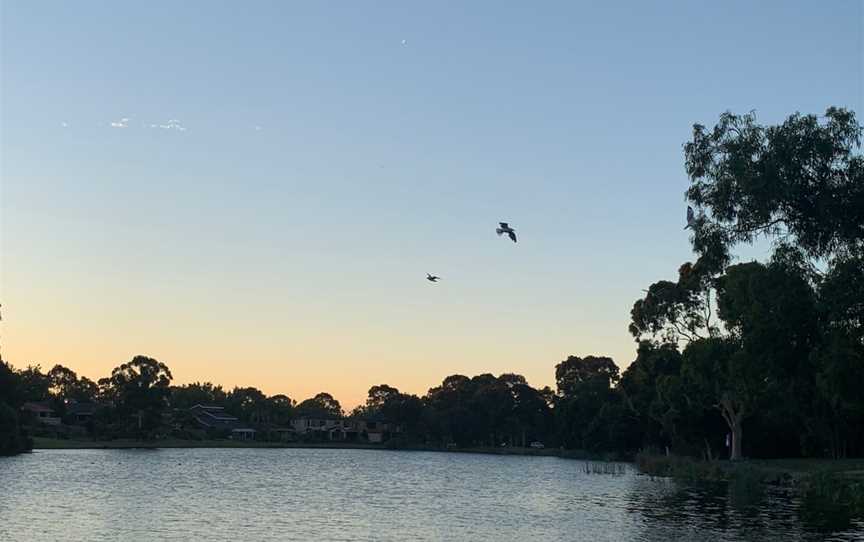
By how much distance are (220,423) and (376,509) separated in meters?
148

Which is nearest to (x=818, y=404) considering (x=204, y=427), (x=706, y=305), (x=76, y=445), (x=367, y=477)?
(x=706, y=305)

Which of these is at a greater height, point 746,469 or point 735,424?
point 735,424

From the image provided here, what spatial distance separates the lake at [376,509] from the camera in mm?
37281

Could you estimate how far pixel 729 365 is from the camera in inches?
2046

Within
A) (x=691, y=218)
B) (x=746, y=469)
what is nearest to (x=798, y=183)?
(x=691, y=218)

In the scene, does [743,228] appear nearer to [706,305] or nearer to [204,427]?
[706,305]

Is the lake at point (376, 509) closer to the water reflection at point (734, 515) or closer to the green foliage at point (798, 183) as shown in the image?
the water reflection at point (734, 515)

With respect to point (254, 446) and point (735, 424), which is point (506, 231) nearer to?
point (735, 424)

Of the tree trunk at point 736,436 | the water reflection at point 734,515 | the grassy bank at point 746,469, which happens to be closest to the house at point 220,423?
the grassy bank at point 746,469

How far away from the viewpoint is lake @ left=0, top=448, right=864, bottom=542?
1468 inches

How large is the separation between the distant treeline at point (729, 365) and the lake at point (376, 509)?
22.2 feet

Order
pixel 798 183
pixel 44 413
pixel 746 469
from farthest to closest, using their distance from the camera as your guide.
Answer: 1. pixel 44 413
2. pixel 746 469
3. pixel 798 183

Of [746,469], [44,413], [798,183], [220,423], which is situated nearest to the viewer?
[798,183]

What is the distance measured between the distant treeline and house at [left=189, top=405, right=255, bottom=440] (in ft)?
20.6
